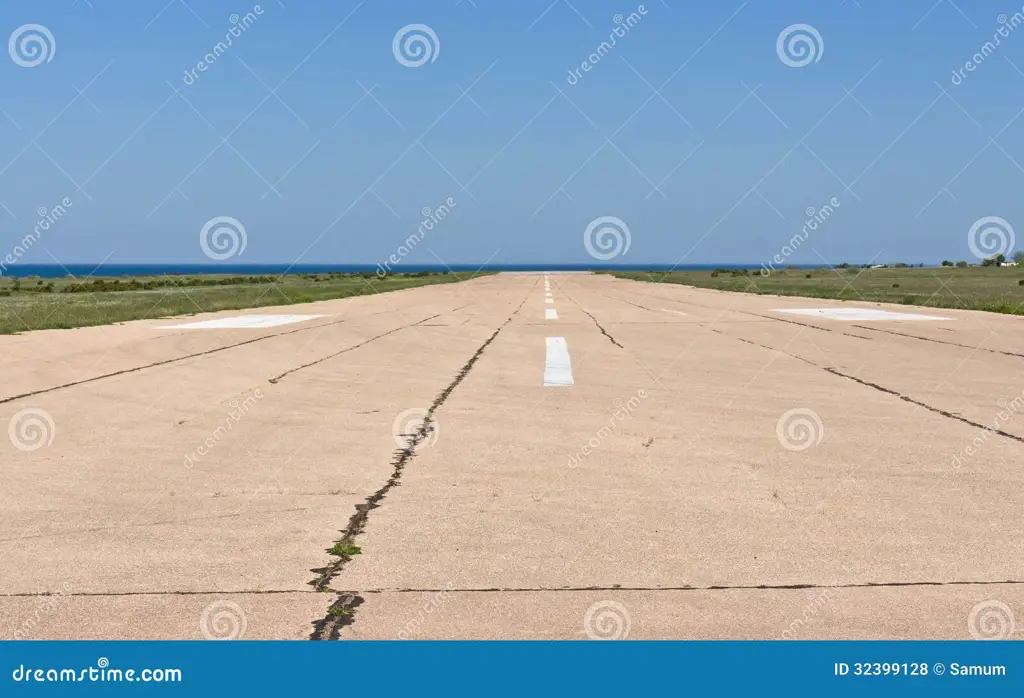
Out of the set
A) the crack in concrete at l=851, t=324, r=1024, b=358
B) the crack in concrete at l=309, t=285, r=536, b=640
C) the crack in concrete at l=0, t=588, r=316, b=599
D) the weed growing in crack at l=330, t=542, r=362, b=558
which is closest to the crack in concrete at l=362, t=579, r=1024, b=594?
the crack in concrete at l=309, t=285, r=536, b=640

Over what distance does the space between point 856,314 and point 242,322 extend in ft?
54.5

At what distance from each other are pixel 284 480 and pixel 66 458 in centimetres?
214

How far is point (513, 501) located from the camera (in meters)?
6.64

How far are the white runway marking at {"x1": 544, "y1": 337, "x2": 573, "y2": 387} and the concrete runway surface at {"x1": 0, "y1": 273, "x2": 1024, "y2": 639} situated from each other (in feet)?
0.65

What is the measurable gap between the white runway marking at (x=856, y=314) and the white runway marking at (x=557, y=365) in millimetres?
10439

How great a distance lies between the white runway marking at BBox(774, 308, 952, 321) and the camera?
26.1 metres

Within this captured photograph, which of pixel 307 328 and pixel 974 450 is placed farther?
pixel 307 328

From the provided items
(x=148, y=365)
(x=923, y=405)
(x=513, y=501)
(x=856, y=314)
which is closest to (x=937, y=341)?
(x=923, y=405)

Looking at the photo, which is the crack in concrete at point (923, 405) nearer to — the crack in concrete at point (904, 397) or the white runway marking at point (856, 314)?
the crack in concrete at point (904, 397)

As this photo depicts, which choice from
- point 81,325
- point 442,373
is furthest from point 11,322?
point 442,373

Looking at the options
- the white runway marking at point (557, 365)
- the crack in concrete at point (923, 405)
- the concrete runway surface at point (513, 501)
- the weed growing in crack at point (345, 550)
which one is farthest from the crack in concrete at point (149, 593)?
the white runway marking at point (557, 365)

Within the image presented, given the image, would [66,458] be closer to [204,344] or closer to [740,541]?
[740,541]

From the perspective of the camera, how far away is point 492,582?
4934 mm

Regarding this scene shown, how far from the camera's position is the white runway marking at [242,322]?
23125 mm
